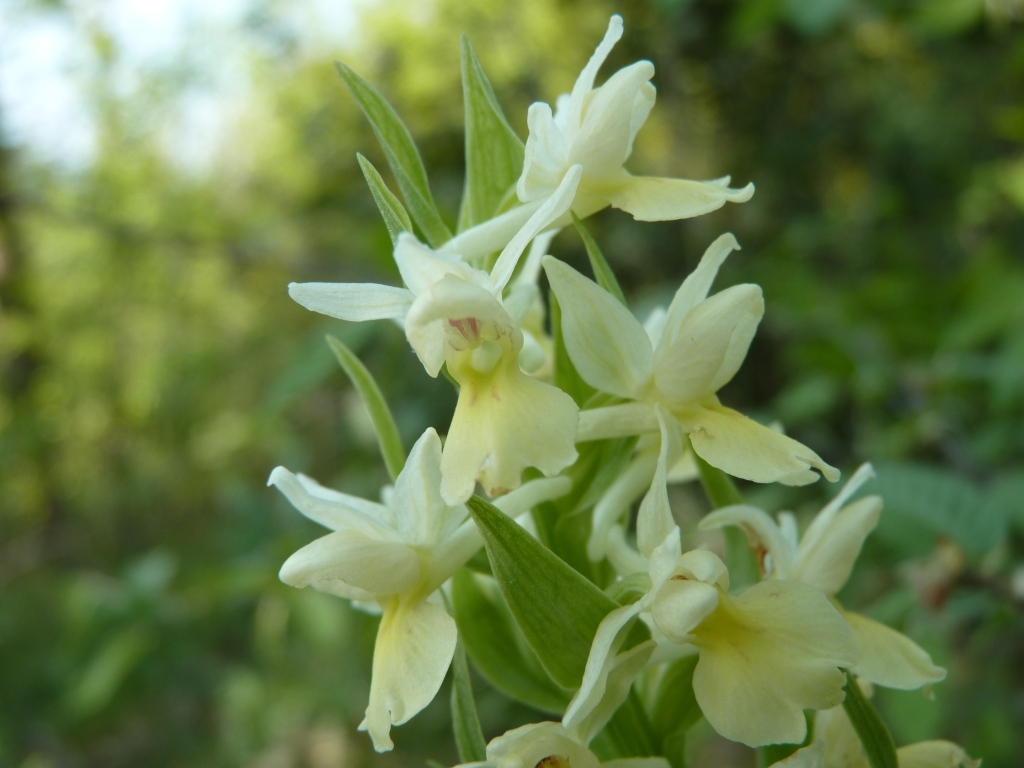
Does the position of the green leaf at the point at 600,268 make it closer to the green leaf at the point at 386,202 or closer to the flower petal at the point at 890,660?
the green leaf at the point at 386,202

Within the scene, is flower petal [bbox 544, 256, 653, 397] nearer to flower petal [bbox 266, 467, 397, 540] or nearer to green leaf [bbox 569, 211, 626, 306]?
green leaf [bbox 569, 211, 626, 306]

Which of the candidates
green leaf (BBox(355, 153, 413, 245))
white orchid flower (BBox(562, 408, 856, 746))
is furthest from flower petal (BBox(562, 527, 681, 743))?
green leaf (BBox(355, 153, 413, 245))

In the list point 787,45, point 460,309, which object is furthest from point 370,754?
point 787,45

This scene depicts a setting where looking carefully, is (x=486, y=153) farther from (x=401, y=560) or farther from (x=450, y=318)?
(x=401, y=560)

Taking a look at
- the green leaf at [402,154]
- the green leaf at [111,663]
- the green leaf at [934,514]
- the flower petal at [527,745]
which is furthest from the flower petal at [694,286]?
the green leaf at [111,663]

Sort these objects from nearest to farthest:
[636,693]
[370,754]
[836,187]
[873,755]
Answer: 1. [873,755]
2. [636,693]
3. [370,754]
4. [836,187]

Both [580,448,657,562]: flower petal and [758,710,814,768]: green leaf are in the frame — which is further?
[580,448,657,562]: flower petal

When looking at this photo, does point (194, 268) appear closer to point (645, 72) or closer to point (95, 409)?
point (95, 409)

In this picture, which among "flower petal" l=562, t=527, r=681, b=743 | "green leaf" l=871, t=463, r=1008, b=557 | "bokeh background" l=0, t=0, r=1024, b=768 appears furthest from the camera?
"bokeh background" l=0, t=0, r=1024, b=768
